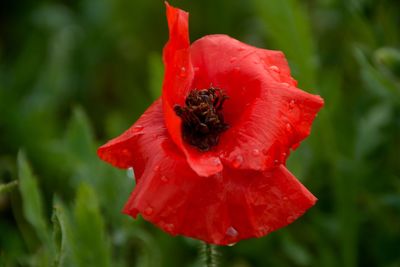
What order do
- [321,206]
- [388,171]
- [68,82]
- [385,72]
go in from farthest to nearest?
[68,82] → [321,206] → [388,171] → [385,72]

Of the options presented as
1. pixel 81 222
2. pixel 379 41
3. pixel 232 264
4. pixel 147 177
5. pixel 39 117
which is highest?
pixel 147 177

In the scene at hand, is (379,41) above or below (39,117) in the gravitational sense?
above

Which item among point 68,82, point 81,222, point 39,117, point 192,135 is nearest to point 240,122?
point 192,135

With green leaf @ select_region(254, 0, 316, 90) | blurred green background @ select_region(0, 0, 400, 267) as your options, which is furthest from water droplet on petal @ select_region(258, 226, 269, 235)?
green leaf @ select_region(254, 0, 316, 90)

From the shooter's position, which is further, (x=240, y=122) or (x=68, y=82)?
(x=68, y=82)

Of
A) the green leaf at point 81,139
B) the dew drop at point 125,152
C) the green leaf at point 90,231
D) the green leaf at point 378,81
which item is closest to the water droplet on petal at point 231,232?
the dew drop at point 125,152

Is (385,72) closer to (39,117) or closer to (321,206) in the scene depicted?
(321,206)
